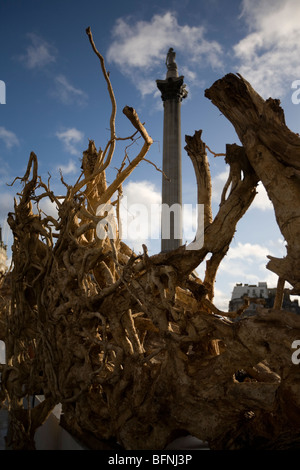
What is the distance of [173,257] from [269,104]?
1.70m

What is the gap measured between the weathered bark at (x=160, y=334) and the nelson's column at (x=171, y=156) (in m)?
12.5

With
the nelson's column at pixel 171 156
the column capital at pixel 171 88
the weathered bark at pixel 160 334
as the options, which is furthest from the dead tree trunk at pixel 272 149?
the column capital at pixel 171 88

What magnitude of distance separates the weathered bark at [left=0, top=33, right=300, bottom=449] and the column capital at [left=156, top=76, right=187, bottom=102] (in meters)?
17.2

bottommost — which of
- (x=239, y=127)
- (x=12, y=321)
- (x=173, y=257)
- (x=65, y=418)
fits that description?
(x=65, y=418)

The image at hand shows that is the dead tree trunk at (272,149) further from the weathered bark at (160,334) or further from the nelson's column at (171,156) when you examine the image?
the nelson's column at (171,156)

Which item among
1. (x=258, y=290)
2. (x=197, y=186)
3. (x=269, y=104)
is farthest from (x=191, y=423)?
(x=258, y=290)

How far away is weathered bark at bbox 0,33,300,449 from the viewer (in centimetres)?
300

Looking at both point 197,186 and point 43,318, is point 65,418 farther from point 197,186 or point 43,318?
point 197,186

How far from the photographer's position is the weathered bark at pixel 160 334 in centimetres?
300

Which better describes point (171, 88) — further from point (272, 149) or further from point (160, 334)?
point (160, 334)

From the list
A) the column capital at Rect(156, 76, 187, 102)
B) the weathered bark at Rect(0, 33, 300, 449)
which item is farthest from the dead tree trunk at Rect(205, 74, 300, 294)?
the column capital at Rect(156, 76, 187, 102)

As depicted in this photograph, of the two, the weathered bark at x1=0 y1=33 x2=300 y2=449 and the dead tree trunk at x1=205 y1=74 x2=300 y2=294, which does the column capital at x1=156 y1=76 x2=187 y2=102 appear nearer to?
the weathered bark at x1=0 y1=33 x2=300 y2=449

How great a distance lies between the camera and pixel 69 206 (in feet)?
15.4

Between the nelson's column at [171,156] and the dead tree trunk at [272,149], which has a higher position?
the nelson's column at [171,156]
